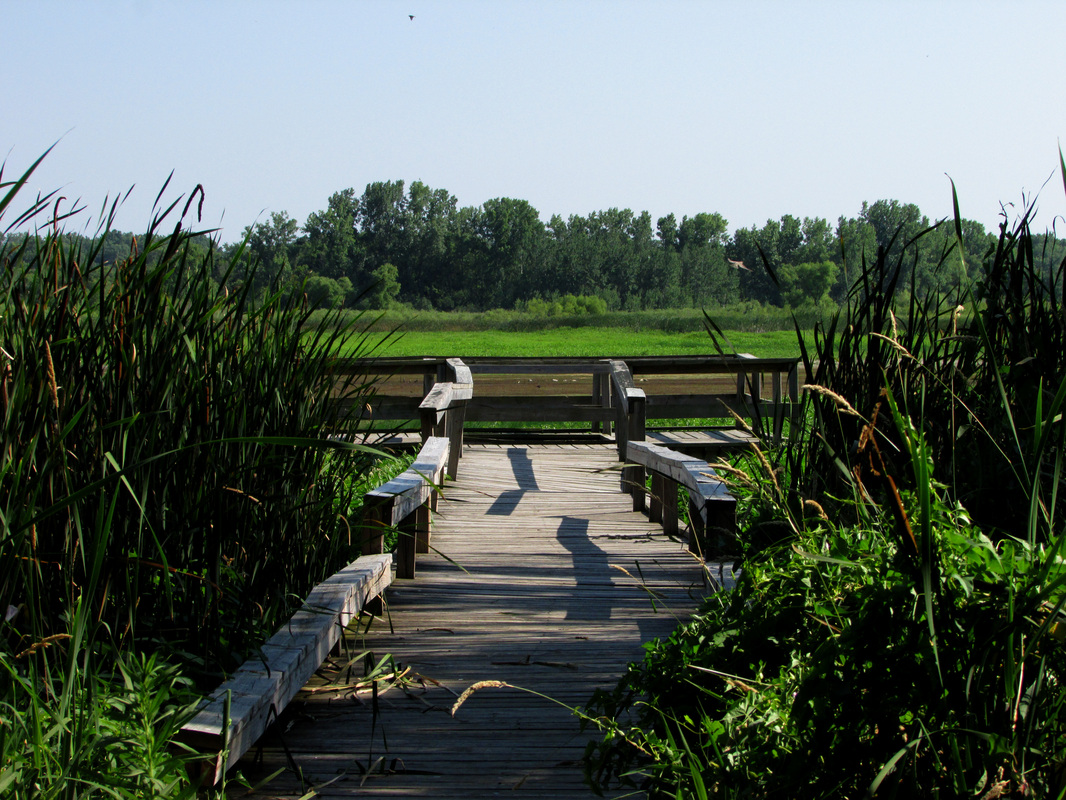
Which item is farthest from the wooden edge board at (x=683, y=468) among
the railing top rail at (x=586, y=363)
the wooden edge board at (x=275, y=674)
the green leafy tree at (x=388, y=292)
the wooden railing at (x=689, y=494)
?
the green leafy tree at (x=388, y=292)

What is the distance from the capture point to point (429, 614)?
10.5 ft

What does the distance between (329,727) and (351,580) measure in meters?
0.51

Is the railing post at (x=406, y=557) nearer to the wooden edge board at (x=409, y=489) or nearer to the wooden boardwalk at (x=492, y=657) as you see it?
the wooden boardwalk at (x=492, y=657)

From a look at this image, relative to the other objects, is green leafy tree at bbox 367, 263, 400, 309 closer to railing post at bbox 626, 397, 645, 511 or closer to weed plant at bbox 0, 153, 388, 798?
railing post at bbox 626, 397, 645, 511

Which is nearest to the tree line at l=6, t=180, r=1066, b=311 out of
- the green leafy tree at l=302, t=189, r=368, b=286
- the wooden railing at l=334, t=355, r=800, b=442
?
the green leafy tree at l=302, t=189, r=368, b=286

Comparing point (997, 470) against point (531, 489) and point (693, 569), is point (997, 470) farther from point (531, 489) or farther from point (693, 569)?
point (531, 489)

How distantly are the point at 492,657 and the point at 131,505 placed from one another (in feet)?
4.08

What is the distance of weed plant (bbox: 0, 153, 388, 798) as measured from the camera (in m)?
1.54

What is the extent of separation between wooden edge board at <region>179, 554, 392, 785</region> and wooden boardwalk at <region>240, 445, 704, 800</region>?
155 mm

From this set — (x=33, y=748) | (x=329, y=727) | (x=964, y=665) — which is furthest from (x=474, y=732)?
(x=964, y=665)

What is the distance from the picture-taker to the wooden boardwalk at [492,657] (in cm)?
202

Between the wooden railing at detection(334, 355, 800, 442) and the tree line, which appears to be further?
the tree line

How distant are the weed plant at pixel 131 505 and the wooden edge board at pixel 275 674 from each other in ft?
0.24

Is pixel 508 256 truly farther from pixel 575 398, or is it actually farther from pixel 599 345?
pixel 575 398
